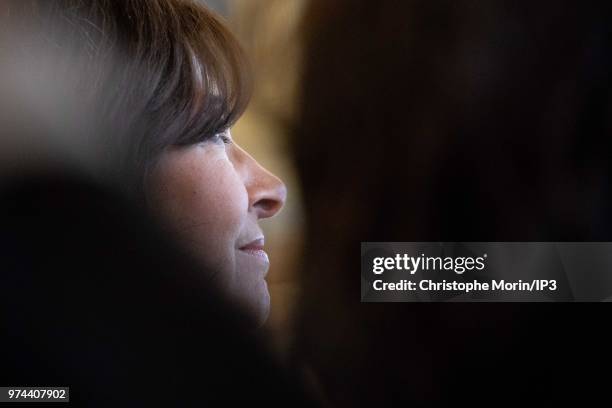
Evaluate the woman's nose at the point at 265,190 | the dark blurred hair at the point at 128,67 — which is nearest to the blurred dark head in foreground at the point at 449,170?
the woman's nose at the point at 265,190

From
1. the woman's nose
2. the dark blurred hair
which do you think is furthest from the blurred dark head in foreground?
the dark blurred hair

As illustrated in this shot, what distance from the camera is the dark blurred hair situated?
100 cm

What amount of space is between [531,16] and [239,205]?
523 mm

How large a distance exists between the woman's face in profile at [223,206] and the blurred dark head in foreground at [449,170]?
0.23 feet

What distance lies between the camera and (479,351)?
3.43ft

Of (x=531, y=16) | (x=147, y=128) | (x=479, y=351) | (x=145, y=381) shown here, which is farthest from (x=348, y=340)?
(x=531, y=16)

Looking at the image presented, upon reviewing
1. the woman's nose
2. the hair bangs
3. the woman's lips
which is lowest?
the woman's lips

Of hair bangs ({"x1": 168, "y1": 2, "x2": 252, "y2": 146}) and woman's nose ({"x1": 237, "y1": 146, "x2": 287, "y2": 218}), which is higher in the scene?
hair bangs ({"x1": 168, "y1": 2, "x2": 252, "y2": 146})

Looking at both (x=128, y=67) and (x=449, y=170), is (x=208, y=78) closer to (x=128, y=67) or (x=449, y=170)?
(x=128, y=67)

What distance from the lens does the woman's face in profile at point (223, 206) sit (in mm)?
1016

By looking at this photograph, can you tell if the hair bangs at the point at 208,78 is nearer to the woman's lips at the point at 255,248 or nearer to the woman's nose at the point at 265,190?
the woman's nose at the point at 265,190

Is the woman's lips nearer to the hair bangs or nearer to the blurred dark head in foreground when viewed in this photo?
A: the blurred dark head in foreground

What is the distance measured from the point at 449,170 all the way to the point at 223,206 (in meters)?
0.34

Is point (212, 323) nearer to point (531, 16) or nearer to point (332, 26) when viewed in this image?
point (332, 26)
